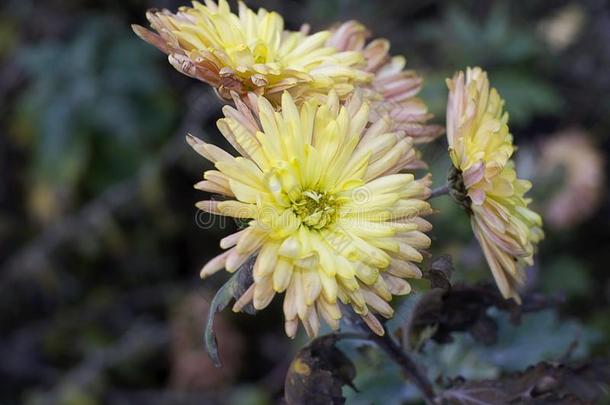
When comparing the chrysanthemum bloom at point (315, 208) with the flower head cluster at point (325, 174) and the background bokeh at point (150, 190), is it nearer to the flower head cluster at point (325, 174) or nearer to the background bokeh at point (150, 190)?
the flower head cluster at point (325, 174)

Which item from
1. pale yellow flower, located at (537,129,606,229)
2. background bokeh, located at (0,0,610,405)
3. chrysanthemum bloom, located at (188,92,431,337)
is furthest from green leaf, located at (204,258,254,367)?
pale yellow flower, located at (537,129,606,229)

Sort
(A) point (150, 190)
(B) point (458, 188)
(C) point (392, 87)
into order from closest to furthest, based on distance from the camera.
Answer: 1. (B) point (458, 188)
2. (C) point (392, 87)
3. (A) point (150, 190)

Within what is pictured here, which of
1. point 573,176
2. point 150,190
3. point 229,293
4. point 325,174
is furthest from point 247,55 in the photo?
point 573,176

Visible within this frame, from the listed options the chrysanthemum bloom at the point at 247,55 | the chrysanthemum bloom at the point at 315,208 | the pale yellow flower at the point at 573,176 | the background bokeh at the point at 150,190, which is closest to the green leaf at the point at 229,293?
the chrysanthemum bloom at the point at 315,208

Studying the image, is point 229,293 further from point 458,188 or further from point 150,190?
point 150,190

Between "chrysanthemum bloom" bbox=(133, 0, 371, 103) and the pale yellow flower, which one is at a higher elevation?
"chrysanthemum bloom" bbox=(133, 0, 371, 103)

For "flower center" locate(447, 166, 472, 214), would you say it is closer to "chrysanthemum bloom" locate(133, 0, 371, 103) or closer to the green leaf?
"chrysanthemum bloom" locate(133, 0, 371, 103)
